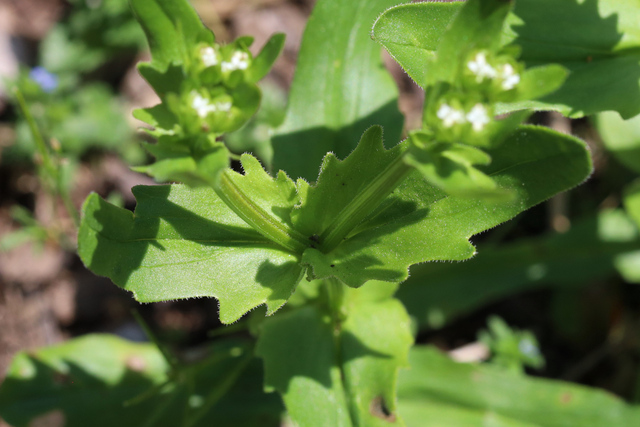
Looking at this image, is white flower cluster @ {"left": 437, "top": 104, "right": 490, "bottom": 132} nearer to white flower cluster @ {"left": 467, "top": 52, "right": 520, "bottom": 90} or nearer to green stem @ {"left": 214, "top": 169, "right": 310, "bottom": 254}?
white flower cluster @ {"left": 467, "top": 52, "right": 520, "bottom": 90}

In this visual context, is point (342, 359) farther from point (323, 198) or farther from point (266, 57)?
point (266, 57)

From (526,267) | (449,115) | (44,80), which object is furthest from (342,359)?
(44,80)

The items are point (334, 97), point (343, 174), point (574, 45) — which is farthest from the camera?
point (334, 97)

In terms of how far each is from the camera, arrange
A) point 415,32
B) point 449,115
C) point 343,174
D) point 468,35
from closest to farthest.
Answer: point 449,115 < point 468,35 < point 343,174 < point 415,32

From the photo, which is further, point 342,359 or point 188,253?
point 342,359

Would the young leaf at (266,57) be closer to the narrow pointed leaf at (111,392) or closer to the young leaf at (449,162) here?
the young leaf at (449,162)

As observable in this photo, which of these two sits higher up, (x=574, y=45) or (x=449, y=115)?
(x=574, y=45)


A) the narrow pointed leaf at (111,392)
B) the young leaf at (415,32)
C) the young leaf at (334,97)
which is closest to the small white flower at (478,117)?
the young leaf at (415,32)
